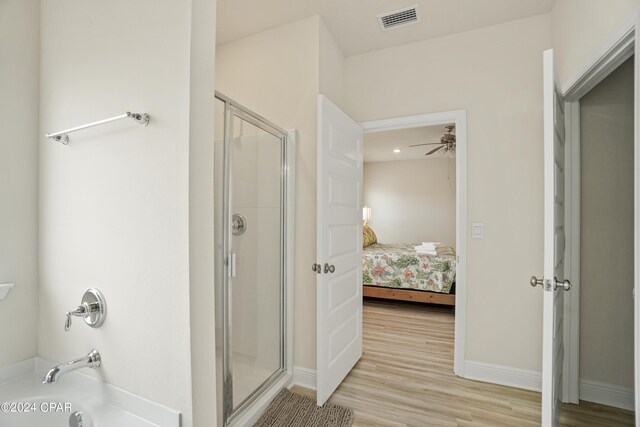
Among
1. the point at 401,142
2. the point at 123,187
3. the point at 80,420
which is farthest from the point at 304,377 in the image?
the point at 401,142

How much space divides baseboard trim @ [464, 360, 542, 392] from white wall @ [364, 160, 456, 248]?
4602 mm

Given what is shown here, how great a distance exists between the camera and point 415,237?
709 cm

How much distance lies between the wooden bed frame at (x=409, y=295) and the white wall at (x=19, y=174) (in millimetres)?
3569

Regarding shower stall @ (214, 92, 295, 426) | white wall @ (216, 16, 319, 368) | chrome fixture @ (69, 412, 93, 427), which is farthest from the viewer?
white wall @ (216, 16, 319, 368)

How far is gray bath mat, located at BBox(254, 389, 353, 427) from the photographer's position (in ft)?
6.06

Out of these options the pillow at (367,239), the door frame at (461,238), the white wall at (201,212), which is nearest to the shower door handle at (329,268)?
the white wall at (201,212)

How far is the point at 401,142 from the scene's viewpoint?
5.66m

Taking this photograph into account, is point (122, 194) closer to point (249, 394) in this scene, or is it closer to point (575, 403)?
point (249, 394)

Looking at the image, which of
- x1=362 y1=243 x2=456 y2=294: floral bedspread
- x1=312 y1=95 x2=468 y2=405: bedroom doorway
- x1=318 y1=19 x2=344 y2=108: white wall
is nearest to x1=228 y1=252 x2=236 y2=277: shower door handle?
x1=312 y1=95 x2=468 y2=405: bedroom doorway

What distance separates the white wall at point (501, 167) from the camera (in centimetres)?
228

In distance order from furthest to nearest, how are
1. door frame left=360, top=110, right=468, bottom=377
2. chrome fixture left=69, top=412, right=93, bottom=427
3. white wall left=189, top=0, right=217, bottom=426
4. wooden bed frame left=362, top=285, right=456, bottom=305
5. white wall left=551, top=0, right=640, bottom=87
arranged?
wooden bed frame left=362, top=285, right=456, bottom=305 < door frame left=360, top=110, right=468, bottom=377 < white wall left=551, top=0, right=640, bottom=87 < chrome fixture left=69, top=412, right=93, bottom=427 < white wall left=189, top=0, right=217, bottom=426

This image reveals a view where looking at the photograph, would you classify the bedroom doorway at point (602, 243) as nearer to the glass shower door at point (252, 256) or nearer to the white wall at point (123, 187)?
the glass shower door at point (252, 256)

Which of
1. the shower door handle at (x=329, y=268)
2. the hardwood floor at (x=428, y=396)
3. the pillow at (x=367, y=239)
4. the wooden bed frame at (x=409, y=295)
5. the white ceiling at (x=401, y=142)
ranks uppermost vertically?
the white ceiling at (x=401, y=142)

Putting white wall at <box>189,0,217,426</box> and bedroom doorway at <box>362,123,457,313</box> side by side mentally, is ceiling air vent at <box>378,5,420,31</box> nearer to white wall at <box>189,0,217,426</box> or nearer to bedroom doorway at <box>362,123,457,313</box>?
white wall at <box>189,0,217,426</box>
